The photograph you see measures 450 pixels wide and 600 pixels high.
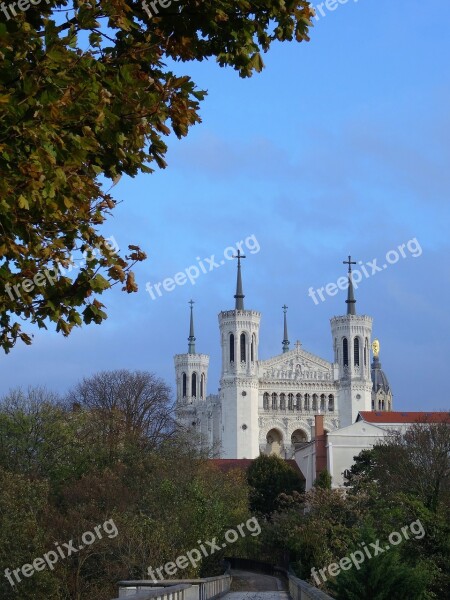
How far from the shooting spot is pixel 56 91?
6.87 metres

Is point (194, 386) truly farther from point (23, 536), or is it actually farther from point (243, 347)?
point (23, 536)

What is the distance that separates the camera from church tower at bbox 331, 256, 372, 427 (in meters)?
128

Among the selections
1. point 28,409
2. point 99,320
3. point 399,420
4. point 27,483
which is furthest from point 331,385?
point 99,320

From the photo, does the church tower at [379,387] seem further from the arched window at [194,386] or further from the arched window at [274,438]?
the arched window at [274,438]

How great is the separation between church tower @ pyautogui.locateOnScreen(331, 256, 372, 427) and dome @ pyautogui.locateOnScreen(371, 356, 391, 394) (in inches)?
1611

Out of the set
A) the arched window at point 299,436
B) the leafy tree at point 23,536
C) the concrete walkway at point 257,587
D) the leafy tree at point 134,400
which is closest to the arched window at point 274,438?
the arched window at point 299,436

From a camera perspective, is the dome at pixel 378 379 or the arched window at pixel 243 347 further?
the dome at pixel 378 379

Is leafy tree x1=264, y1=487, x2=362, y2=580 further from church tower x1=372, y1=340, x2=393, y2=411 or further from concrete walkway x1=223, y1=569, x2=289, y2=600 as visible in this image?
church tower x1=372, y1=340, x2=393, y2=411

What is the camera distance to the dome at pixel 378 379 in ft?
566

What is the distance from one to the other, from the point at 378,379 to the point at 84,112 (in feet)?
561

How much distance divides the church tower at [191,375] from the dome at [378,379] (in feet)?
112

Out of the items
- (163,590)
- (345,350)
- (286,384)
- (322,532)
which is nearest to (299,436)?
(286,384)

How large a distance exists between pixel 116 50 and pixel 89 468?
32824mm

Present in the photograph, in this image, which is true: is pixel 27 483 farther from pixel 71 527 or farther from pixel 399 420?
pixel 399 420
